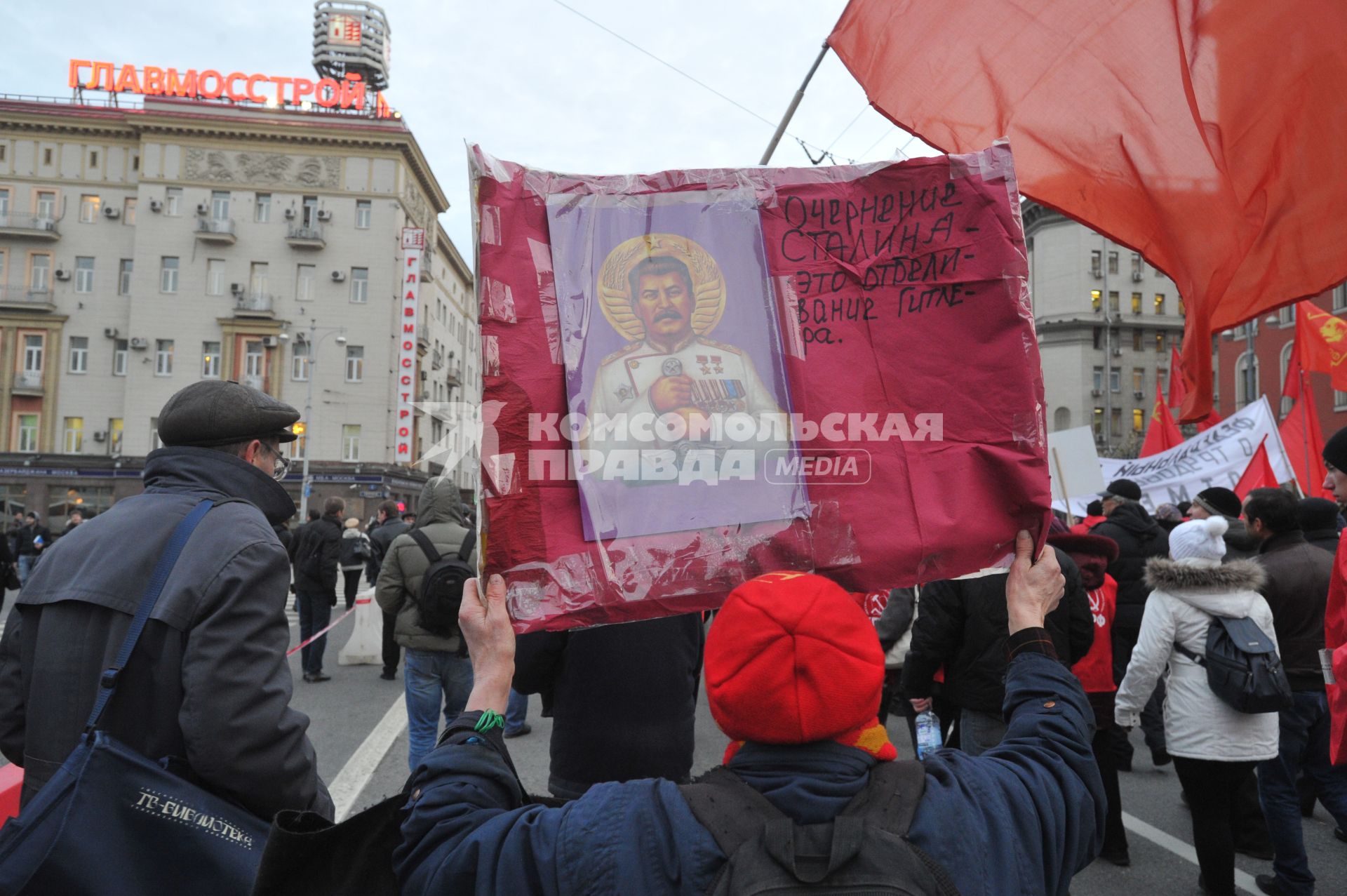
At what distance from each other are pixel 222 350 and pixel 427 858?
48051mm

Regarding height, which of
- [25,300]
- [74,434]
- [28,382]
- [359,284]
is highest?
[359,284]

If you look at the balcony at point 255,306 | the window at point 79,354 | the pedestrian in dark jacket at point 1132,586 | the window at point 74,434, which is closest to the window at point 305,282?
the balcony at point 255,306

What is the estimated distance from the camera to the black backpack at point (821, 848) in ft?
4.45

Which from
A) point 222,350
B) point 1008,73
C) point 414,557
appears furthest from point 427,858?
point 222,350

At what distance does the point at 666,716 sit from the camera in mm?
3113

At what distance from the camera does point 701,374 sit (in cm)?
220

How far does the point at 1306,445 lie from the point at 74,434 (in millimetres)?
49445

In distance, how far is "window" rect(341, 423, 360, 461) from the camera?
147 feet

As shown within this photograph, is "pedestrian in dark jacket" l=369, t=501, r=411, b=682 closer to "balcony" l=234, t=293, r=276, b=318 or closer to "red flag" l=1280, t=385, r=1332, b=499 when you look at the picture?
"red flag" l=1280, t=385, r=1332, b=499

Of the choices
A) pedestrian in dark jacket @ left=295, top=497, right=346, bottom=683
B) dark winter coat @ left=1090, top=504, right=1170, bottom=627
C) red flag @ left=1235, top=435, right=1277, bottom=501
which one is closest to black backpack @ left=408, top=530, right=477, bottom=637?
dark winter coat @ left=1090, top=504, right=1170, bottom=627

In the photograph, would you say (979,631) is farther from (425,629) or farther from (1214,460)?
(1214,460)

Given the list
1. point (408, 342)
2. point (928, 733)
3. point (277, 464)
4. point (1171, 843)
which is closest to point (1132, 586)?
point (1171, 843)

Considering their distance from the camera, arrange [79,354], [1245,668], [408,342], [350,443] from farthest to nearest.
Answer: [350,443] < [79,354] < [408,342] < [1245,668]

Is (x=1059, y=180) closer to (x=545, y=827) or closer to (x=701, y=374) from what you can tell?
(x=701, y=374)
